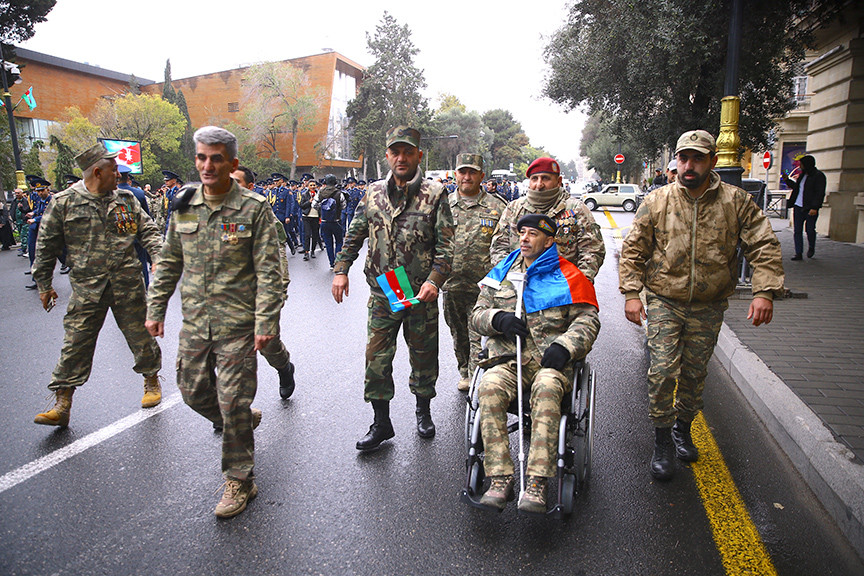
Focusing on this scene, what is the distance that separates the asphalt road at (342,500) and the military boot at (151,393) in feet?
0.44

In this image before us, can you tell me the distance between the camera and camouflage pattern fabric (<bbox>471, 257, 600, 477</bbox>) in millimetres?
3020

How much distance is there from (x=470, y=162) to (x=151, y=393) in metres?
3.54

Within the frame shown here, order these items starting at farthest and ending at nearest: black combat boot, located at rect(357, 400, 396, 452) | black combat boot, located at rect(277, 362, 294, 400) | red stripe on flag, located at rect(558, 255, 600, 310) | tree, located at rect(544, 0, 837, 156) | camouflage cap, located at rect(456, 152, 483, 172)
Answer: tree, located at rect(544, 0, 837, 156), camouflage cap, located at rect(456, 152, 483, 172), black combat boot, located at rect(277, 362, 294, 400), black combat boot, located at rect(357, 400, 396, 452), red stripe on flag, located at rect(558, 255, 600, 310)

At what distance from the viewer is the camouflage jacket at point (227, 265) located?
333 cm

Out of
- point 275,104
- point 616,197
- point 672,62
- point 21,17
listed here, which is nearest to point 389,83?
point 275,104

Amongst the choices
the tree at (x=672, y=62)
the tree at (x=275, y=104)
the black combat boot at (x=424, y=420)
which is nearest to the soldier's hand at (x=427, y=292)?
the black combat boot at (x=424, y=420)

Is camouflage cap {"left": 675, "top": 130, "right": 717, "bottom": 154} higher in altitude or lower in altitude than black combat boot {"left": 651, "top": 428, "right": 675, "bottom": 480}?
higher

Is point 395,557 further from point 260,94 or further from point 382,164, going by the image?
point 382,164

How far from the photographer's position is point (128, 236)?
15.6 feet

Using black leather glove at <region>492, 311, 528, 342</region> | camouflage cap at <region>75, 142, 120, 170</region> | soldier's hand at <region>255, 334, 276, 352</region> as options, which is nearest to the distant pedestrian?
black leather glove at <region>492, 311, 528, 342</region>

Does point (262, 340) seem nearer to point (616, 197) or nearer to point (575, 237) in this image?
point (575, 237)

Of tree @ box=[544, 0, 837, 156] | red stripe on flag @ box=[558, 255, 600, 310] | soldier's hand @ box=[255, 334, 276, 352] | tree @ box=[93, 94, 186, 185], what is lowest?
soldier's hand @ box=[255, 334, 276, 352]

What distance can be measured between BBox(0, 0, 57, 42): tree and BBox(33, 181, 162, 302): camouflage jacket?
29.2 meters

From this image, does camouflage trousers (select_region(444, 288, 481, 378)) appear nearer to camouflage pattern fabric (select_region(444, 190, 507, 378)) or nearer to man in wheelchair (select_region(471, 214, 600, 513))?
camouflage pattern fabric (select_region(444, 190, 507, 378))
